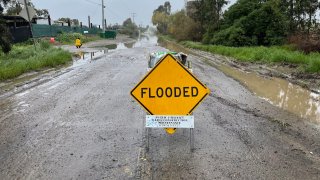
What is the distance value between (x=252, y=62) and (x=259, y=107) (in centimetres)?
1362

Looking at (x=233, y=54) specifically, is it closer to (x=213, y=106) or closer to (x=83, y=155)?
(x=213, y=106)

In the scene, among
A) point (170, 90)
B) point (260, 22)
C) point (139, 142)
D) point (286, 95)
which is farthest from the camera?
point (260, 22)

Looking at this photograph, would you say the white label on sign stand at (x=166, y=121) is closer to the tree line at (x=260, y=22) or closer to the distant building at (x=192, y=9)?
the tree line at (x=260, y=22)

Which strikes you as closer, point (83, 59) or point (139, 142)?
point (139, 142)

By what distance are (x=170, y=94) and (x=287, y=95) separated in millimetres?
7535

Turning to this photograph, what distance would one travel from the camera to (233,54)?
28.9 meters

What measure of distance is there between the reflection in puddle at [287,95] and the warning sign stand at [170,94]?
160 inches

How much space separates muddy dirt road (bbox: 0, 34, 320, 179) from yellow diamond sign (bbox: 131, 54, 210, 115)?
685 millimetres

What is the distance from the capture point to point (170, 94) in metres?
6.79

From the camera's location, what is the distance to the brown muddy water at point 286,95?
10.7m

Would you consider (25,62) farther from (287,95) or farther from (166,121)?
(166,121)

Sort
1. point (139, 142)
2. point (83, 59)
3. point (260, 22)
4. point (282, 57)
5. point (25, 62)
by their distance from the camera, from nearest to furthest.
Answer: point (139, 142)
point (25, 62)
point (282, 57)
point (83, 59)
point (260, 22)

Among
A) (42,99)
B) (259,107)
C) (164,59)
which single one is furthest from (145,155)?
(42,99)

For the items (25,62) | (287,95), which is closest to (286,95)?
(287,95)
